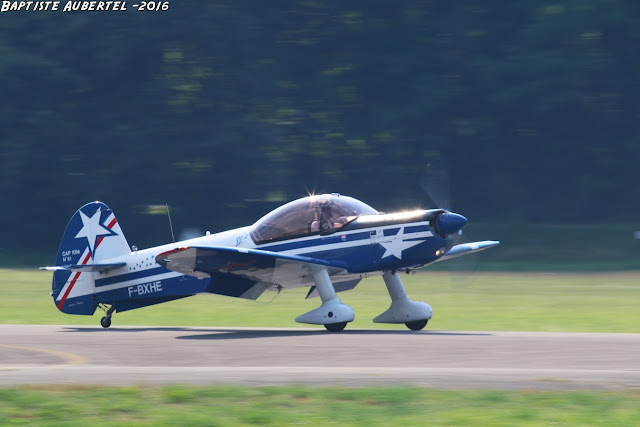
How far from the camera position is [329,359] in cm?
1193

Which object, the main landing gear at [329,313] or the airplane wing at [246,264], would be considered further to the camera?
the main landing gear at [329,313]

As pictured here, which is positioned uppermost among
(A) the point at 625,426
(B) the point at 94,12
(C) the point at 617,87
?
(B) the point at 94,12

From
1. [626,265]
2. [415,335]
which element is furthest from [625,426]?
[626,265]

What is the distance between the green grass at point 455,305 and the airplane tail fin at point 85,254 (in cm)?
119

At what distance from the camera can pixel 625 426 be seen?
7.62 meters

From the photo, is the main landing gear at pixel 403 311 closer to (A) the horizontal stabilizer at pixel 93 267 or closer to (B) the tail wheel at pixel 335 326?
(B) the tail wheel at pixel 335 326

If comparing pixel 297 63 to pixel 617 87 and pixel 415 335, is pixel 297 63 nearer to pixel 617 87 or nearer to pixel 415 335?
pixel 617 87

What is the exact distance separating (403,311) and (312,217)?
217cm

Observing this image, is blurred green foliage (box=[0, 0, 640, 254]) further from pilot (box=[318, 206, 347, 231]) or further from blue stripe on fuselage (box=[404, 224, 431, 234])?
blue stripe on fuselage (box=[404, 224, 431, 234])

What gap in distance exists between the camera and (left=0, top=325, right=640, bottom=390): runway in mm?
10008

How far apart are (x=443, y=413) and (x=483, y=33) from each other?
39623 mm

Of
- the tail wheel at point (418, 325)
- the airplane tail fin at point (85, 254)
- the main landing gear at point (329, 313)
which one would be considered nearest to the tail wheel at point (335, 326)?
the main landing gear at point (329, 313)

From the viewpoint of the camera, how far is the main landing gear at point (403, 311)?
1645cm

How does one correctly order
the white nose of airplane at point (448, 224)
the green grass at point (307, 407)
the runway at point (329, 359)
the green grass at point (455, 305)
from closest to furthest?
the green grass at point (307, 407), the runway at point (329, 359), the white nose of airplane at point (448, 224), the green grass at point (455, 305)
